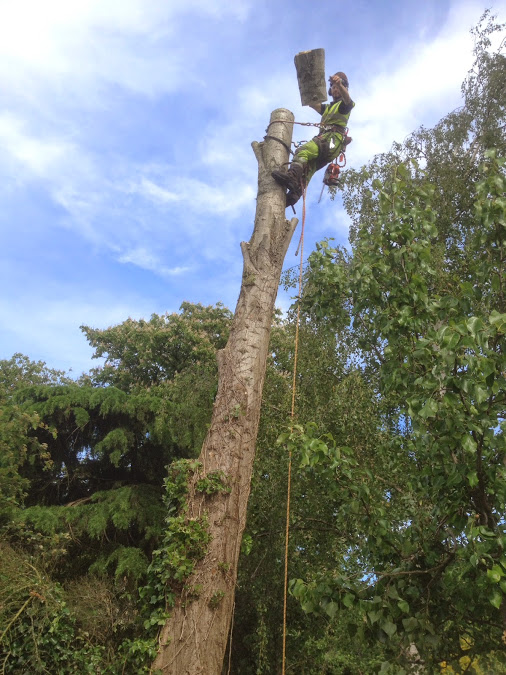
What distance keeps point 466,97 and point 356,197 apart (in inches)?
155

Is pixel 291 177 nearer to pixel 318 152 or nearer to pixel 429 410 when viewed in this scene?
pixel 318 152

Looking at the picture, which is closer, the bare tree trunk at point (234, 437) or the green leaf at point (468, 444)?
the green leaf at point (468, 444)

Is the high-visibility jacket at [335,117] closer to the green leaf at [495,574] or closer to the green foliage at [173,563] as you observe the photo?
the green foliage at [173,563]

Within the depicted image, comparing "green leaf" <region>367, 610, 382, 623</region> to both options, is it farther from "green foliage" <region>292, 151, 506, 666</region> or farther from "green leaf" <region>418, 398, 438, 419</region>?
"green leaf" <region>418, 398, 438, 419</region>

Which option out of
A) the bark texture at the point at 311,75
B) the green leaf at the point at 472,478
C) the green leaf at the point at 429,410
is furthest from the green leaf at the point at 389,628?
the bark texture at the point at 311,75

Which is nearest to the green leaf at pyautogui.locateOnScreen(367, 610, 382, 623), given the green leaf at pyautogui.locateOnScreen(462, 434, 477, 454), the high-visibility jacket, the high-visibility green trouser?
the green leaf at pyautogui.locateOnScreen(462, 434, 477, 454)

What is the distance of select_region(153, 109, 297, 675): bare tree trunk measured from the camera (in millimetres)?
3311

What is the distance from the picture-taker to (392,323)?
354 cm

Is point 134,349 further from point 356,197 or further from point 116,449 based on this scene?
point 356,197

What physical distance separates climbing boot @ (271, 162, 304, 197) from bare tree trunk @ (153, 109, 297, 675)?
0.31ft

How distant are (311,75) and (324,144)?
1.14 m

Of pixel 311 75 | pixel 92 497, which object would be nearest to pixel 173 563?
pixel 311 75

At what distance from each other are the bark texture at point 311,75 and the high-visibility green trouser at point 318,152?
0.80 m

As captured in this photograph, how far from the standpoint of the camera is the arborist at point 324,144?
542cm
